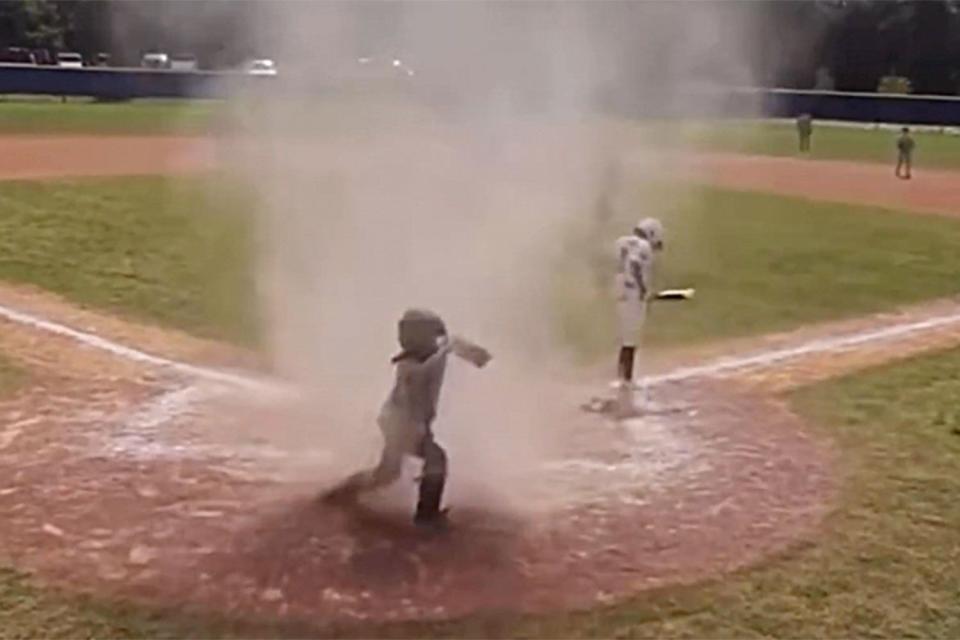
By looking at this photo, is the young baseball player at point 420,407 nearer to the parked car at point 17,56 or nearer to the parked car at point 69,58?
the parked car at point 69,58

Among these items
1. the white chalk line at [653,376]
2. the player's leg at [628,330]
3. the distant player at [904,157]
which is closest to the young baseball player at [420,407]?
the player's leg at [628,330]

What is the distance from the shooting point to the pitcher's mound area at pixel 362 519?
6.71m

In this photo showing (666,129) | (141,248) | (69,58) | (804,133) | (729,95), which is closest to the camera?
(141,248)

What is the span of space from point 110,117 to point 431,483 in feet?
103

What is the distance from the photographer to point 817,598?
6.80 metres

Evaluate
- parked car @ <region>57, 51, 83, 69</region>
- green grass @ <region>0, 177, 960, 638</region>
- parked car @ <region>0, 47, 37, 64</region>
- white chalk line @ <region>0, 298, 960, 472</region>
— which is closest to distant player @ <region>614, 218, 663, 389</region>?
white chalk line @ <region>0, 298, 960, 472</region>

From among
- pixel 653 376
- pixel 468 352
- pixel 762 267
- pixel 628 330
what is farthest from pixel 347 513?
pixel 762 267

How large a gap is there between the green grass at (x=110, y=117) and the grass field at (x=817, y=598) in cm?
2446

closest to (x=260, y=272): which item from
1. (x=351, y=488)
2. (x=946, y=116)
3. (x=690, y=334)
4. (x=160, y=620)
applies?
(x=690, y=334)

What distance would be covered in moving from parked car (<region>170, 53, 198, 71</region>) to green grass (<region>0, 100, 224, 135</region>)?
1.05 metres

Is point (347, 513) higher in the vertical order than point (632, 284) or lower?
lower

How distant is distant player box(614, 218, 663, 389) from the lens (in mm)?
9922

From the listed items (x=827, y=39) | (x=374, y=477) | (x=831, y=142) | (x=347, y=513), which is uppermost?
(x=827, y=39)

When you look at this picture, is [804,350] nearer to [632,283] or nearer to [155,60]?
[632,283]
